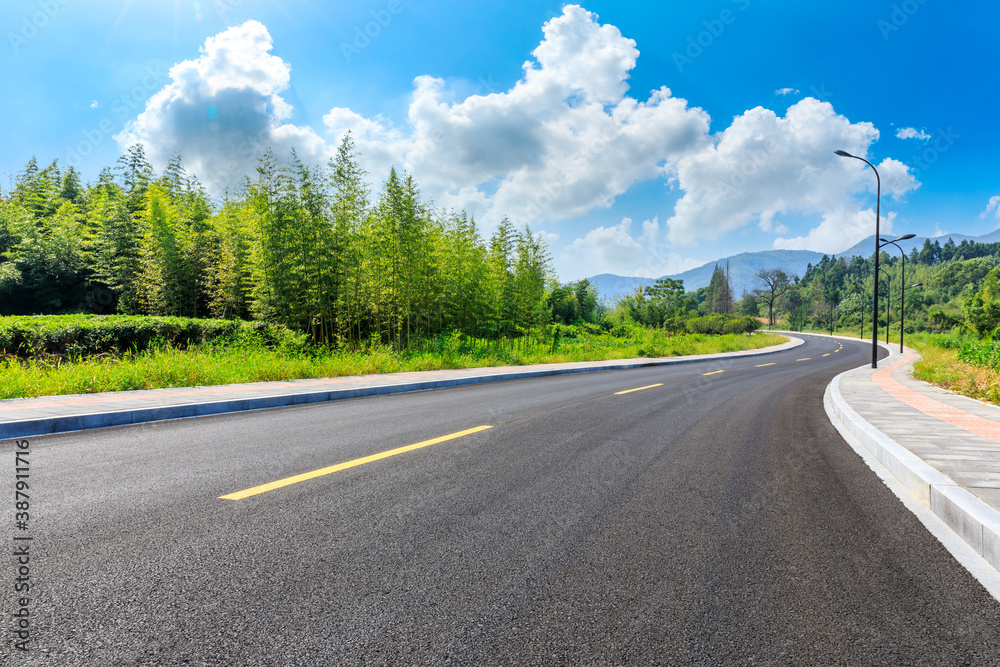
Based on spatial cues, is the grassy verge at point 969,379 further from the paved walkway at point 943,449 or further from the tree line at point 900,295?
the tree line at point 900,295

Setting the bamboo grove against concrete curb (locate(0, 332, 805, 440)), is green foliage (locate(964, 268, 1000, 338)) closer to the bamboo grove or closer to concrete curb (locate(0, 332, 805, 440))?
the bamboo grove

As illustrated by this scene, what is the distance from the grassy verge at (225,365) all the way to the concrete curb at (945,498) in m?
10.4

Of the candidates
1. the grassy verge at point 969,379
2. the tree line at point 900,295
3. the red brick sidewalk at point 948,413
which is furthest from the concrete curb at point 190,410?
the tree line at point 900,295

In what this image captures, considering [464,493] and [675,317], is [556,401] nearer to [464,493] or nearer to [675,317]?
[464,493]

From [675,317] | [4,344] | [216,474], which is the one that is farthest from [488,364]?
[675,317]

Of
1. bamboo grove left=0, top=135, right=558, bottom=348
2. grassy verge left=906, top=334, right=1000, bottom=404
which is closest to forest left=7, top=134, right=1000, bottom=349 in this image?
bamboo grove left=0, top=135, right=558, bottom=348

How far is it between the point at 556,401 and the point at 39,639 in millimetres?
7539

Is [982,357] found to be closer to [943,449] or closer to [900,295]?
[943,449]

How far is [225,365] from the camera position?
10.6 m

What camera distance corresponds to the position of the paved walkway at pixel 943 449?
316 centimetres

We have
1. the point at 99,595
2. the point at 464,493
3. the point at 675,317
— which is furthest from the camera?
the point at 675,317

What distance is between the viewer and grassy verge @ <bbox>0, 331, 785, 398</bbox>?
314 inches

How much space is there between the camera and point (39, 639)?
1784 mm

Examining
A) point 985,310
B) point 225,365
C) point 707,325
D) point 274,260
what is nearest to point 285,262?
point 274,260
